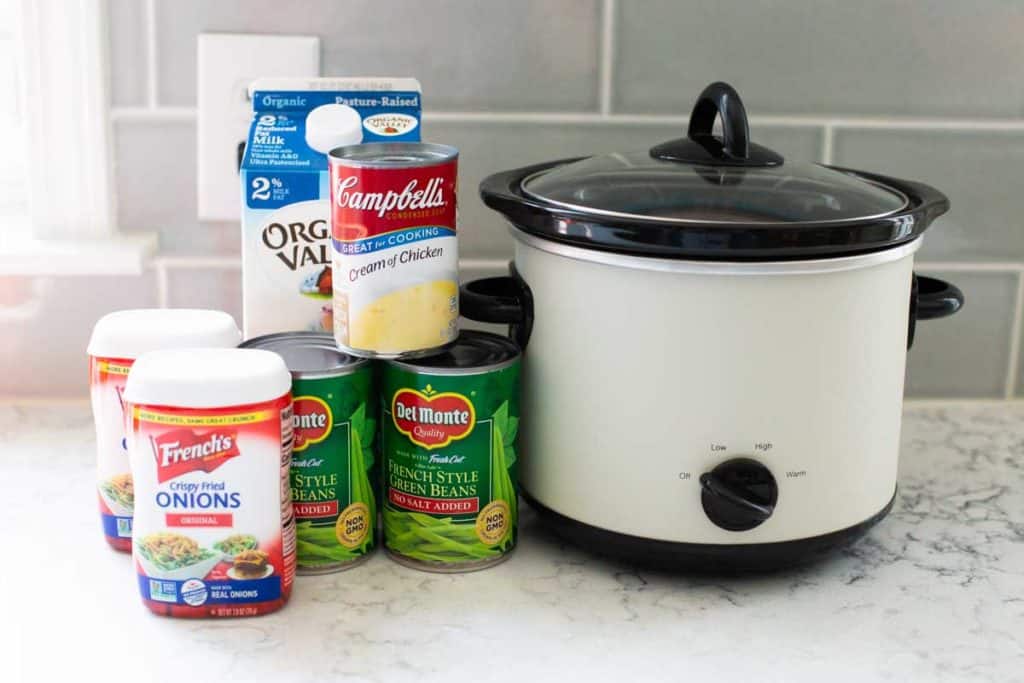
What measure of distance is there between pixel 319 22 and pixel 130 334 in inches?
15.1

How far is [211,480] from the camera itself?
793 mm

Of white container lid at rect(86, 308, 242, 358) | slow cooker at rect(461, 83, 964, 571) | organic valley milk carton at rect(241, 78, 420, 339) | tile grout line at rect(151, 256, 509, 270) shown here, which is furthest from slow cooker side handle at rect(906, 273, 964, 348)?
tile grout line at rect(151, 256, 509, 270)

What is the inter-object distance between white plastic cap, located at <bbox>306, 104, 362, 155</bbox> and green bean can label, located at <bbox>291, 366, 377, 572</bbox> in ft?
0.61

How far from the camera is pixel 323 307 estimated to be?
0.97 metres

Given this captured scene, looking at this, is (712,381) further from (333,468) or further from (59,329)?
(59,329)

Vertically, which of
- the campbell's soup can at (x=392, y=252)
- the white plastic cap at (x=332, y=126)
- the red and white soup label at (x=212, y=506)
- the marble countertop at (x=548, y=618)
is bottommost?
the marble countertop at (x=548, y=618)

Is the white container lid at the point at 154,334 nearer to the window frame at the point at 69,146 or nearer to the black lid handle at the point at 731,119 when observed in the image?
the window frame at the point at 69,146

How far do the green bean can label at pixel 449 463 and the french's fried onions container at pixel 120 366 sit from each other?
0.46 ft

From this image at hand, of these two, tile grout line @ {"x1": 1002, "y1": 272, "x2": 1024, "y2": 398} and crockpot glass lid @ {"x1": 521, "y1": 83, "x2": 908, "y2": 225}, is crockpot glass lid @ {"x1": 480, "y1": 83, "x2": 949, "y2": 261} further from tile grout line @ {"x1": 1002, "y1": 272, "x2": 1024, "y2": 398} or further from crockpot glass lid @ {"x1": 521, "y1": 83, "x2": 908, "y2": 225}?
tile grout line @ {"x1": 1002, "y1": 272, "x2": 1024, "y2": 398}

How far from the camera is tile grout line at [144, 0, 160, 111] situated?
1112mm

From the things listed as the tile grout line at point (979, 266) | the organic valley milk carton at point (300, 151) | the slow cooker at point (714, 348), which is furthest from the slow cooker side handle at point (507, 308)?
the tile grout line at point (979, 266)

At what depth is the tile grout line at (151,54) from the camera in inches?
43.8

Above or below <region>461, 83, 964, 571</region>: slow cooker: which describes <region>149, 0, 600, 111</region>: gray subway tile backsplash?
above

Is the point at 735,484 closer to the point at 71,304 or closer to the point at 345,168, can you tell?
the point at 345,168
